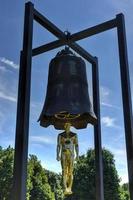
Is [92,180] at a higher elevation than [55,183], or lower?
lower

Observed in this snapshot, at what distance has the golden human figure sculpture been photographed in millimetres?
4191

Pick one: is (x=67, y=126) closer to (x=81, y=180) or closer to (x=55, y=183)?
(x=81, y=180)

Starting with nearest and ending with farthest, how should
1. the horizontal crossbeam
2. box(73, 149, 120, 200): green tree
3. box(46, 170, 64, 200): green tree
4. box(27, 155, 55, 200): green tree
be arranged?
the horizontal crossbeam, box(73, 149, 120, 200): green tree, box(27, 155, 55, 200): green tree, box(46, 170, 64, 200): green tree

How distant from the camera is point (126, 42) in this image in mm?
4301

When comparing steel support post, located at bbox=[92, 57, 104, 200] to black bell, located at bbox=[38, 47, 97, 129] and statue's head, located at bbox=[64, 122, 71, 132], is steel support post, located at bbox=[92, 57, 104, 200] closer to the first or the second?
black bell, located at bbox=[38, 47, 97, 129]

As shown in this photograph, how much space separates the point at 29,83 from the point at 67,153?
967 mm

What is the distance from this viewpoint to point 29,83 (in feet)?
13.2

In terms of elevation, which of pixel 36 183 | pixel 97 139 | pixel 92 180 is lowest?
pixel 97 139

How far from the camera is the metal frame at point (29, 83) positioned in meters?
3.64

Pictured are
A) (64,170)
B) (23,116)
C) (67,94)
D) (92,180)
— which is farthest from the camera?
(92,180)

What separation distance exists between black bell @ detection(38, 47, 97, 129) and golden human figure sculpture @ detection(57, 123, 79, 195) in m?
0.28

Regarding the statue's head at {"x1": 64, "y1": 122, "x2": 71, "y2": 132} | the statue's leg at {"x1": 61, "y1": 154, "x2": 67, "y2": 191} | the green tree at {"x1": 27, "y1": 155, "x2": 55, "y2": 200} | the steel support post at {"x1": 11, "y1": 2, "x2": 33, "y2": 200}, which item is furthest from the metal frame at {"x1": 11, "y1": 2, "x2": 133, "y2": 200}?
the green tree at {"x1": 27, "y1": 155, "x2": 55, "y2": 200}

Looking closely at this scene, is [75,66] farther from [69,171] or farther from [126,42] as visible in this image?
[69,171]

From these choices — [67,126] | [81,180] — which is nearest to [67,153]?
[67,126]
